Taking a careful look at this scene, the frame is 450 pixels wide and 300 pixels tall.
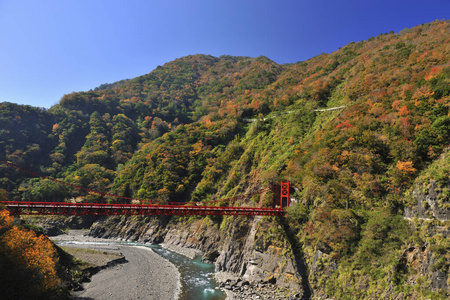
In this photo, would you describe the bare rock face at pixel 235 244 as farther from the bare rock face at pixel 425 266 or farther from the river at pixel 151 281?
the bare rock face at pixel 425 266

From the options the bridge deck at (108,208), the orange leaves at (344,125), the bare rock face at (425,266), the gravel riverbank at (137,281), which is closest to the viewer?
the bare rock face at (425,266)

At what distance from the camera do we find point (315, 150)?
30422mm

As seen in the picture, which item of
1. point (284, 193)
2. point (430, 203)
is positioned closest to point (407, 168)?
point (430, 203)

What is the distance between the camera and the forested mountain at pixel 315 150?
703 inches

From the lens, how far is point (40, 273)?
17156 millimetres

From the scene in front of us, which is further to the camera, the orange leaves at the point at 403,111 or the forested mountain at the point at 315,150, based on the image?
the orange leaves at the point at 403,111

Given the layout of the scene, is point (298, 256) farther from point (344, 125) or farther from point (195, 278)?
point (344, 125)

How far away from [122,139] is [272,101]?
58.0m

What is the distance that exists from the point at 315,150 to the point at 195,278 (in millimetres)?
23412

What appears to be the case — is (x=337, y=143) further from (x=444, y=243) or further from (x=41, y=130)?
(x=41, y=130)

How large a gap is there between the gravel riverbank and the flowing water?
964 mm

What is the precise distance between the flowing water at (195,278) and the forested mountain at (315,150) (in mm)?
10830

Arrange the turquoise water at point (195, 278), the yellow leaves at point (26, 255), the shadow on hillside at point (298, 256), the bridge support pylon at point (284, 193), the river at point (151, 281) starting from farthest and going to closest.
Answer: the bridge support pylon at point (284, 193) < the turquoise water at point (195, 278) < the river at point (151, 281) < the shadow on hillside at point (298, 256) < the yellow leaves at point (26, 255)

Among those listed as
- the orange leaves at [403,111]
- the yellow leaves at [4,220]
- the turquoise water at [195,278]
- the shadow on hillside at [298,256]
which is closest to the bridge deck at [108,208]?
the shadow on hillside at [298,256]
